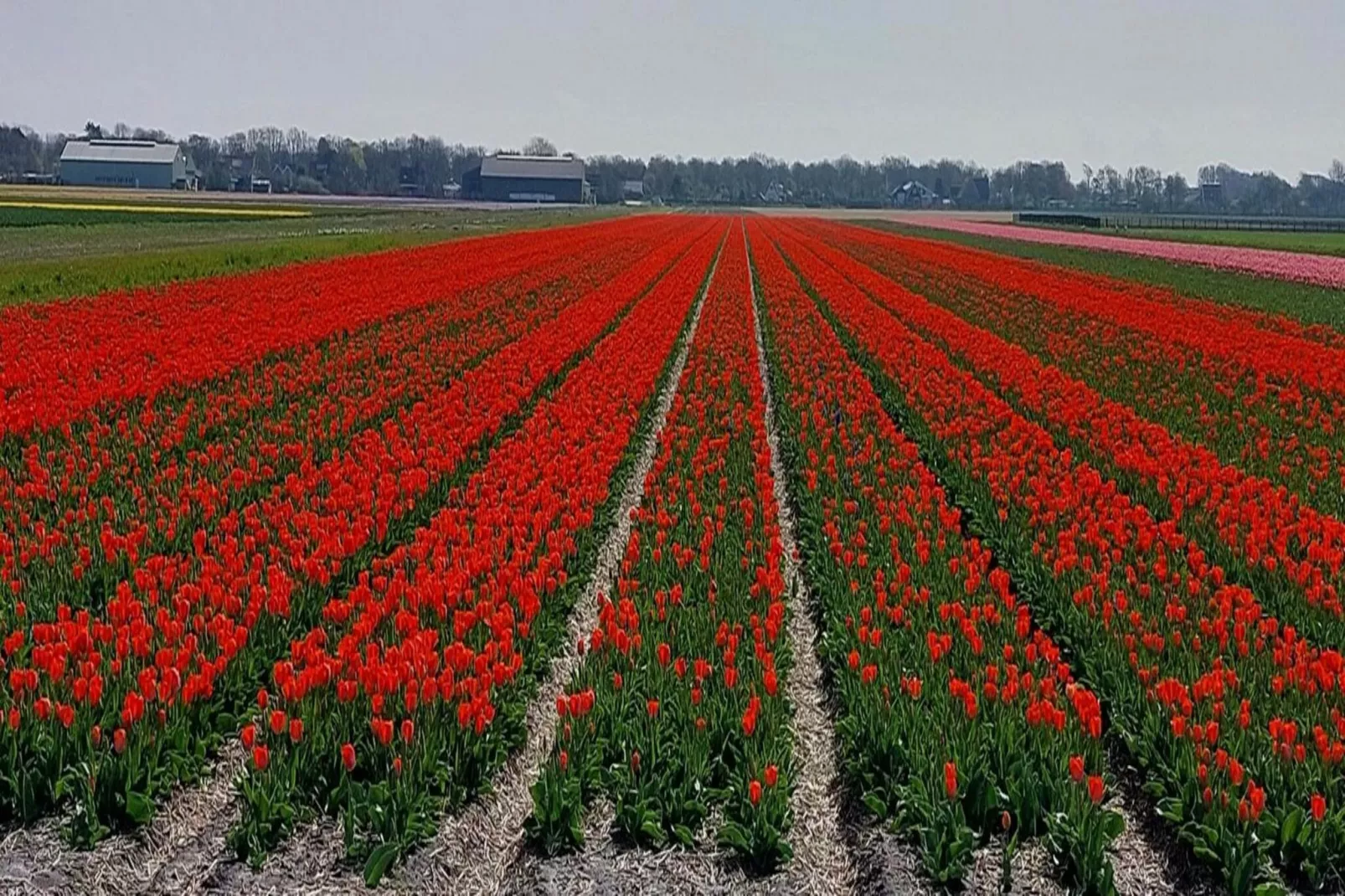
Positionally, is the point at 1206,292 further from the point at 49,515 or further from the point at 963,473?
the point at 49,515

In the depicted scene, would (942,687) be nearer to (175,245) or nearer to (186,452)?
(186,452)

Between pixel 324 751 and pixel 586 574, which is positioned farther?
pixel 586 574

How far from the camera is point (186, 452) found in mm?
10773

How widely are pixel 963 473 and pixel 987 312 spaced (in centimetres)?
1460

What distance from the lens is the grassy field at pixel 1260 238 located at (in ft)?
198

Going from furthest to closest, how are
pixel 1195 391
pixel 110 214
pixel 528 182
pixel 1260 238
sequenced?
pixel 528 182
pixel 1260 238
pixel 110 214
pixel 1195 391

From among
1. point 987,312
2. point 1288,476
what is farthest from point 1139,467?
point 987,312

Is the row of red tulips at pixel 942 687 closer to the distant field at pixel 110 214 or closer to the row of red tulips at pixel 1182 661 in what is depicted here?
the row of red tulips at pixel 1182 661

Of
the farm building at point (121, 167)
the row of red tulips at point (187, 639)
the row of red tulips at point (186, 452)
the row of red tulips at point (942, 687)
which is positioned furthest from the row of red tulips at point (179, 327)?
the farm building at point (121, 167)

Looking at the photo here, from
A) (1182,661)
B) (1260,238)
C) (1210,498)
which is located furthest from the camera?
(1260,238)

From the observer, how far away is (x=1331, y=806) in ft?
15.5

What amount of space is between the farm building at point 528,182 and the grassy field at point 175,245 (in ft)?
317

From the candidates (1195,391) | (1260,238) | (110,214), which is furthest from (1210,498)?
(1260,238)

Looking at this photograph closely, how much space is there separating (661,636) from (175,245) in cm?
4272
